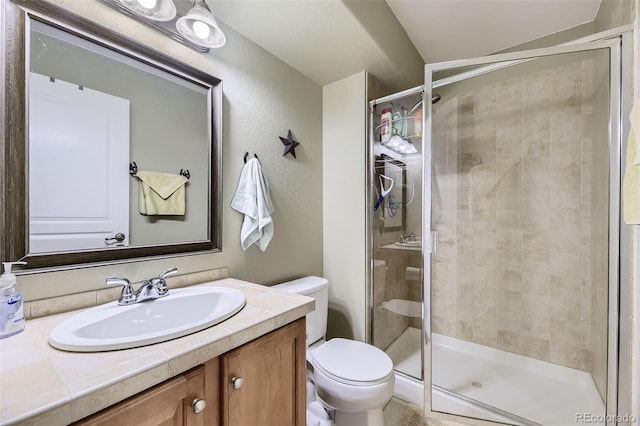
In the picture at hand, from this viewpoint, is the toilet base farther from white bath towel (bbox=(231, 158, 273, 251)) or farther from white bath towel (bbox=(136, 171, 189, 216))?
white bath towel (bbox=(136, 171, 189, 216))

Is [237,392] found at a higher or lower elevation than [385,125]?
lower

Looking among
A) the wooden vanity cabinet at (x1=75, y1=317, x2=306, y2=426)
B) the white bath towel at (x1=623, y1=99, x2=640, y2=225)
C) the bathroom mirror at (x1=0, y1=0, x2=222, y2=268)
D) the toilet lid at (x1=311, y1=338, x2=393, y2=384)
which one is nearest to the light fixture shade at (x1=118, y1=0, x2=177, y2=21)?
the bathroom mirror at (x1=0, y1=0, x2=222, y2=268)

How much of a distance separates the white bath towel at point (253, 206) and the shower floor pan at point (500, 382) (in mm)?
1372

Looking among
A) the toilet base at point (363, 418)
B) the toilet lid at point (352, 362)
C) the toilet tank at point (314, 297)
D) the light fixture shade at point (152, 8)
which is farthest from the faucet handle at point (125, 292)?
the toilet base at point (363, 418)

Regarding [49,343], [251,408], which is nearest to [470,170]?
[251,408]

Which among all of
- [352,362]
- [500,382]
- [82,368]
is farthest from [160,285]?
[500,382]

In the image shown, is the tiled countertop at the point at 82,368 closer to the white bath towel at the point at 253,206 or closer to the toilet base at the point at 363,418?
the white bath towel at the point at 253,206

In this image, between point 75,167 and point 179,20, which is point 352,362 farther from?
point 179,20

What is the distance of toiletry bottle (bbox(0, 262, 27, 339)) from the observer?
0.71 metres

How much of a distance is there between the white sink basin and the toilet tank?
1.69 feet

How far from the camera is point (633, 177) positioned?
103 centimetres

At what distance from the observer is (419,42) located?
2014 millimetres

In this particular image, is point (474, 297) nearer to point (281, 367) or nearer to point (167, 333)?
point (281, 367)

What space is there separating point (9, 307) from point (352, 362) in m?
1.31
